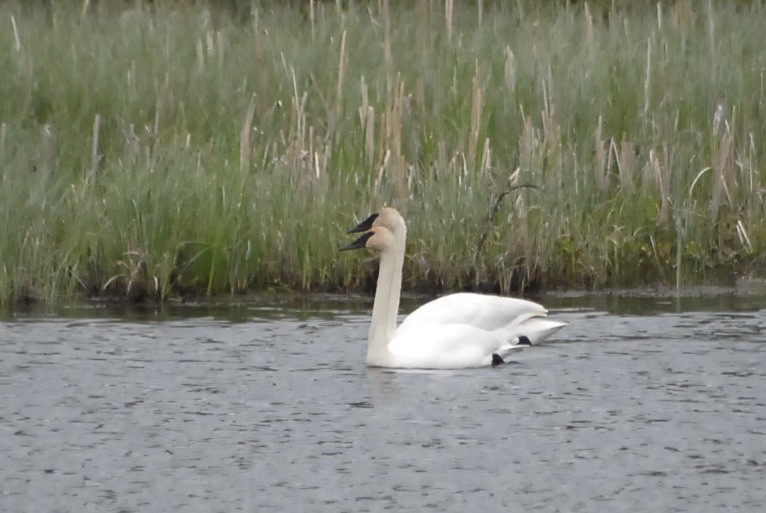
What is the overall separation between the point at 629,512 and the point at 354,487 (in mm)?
1004

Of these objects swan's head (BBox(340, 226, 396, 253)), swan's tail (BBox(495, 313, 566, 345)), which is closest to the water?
swan's tail (BBox(495, 313, 566, 345))

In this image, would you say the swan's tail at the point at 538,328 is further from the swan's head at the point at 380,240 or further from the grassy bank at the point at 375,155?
the grassy bank at the point at 375,155

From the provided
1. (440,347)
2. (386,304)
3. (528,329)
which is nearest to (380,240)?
(386,304)

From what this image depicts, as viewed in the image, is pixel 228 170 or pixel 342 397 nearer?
pixel 342 397

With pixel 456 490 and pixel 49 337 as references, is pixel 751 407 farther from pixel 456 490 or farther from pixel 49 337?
pixel 49 337

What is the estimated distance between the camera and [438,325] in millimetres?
9406

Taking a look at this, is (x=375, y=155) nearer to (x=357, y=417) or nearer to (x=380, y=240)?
(x=380, y=240)

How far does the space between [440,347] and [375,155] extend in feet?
9.72

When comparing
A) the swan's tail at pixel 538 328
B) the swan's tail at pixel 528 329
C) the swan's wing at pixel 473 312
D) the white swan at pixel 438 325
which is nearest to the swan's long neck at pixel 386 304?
the white swan at pixel 438 325

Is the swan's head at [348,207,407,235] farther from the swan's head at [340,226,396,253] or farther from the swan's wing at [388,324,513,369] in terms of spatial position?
the swan's wing at [388,324,513,369]

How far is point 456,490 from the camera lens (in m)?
6.55

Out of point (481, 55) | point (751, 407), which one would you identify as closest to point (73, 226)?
point (481, 55)

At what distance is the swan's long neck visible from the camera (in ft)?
30.2

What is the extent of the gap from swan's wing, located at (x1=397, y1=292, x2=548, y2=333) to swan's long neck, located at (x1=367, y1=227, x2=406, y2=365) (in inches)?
5.0
